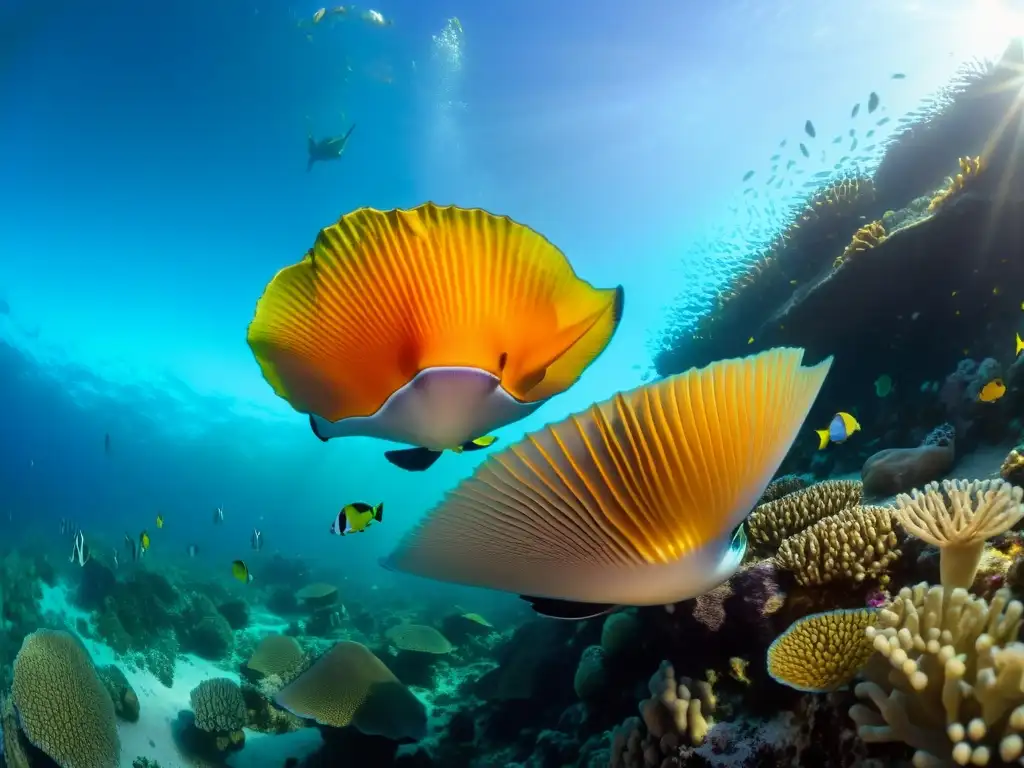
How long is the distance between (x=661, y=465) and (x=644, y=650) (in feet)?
14.8

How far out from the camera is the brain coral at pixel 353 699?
19.4 ft

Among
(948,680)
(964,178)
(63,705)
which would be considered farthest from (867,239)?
(63,705)

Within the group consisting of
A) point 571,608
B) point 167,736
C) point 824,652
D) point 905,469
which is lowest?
point 167,736

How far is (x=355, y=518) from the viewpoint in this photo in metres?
5.17

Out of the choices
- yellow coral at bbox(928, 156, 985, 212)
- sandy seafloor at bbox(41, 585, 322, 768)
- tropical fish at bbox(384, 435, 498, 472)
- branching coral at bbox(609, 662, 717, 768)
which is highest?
yellow coral at bbox(928, 156, 985, 212)

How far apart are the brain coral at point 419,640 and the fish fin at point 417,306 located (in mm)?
9676

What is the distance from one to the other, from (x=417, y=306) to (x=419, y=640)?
10.1m

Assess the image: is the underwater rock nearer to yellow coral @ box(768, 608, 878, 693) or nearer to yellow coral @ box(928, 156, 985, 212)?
yellow coral @ box(768, 608, 878, 693)

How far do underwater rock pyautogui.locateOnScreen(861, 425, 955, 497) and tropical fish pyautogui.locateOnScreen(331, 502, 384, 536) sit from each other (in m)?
4.76

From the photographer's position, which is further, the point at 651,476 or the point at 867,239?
the point at 867,239

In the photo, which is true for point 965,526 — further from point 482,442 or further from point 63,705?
point 63,705

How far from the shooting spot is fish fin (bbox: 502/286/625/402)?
0.92 metres

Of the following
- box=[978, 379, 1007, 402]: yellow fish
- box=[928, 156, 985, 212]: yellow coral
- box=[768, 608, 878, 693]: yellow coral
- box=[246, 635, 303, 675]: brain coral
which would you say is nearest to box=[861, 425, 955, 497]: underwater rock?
box=[978, 379, 1007, 402]: yellow fish

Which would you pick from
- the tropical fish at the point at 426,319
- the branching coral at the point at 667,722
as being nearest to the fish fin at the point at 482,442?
the tropical fish at the point at 426,319
